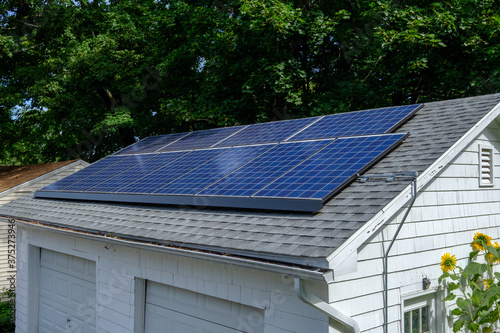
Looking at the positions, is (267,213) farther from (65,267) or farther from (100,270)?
(65,267)

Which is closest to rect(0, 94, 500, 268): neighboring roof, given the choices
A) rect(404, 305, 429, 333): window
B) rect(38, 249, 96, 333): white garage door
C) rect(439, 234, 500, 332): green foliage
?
rect(38, 249, 96, 333): white garage door

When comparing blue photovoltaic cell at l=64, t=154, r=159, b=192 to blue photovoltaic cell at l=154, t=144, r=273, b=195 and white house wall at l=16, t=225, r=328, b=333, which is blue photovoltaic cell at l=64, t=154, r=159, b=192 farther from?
blue photovoltaic cell at l=154, t=144, r=273, b=195

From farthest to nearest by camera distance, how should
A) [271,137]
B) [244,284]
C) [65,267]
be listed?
[65,267]
[271,137]
[244,284]

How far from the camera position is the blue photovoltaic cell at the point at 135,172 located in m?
8.92

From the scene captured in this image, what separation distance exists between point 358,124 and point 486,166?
6.82ft

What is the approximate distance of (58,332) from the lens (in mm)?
9617

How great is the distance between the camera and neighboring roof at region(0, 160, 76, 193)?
17.0 metres

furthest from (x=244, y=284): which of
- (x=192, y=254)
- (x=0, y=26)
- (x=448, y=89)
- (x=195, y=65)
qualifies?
(x=0, y=26)

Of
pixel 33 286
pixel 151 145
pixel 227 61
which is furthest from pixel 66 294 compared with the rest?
pixel 227 61

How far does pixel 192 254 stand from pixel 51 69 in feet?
61.7

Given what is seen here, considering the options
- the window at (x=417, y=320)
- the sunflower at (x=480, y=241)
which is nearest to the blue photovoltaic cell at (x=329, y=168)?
the sunflower at (x=480, y=241)

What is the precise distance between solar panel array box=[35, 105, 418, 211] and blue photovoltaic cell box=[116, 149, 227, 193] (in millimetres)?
31

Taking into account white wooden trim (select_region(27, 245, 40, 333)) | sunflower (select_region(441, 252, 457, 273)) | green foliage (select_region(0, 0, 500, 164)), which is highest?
green foliage (select_region(0, 0, 500, 164))

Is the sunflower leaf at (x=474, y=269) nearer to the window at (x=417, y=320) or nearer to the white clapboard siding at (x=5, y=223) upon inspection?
the window at (x=417, y=320)
